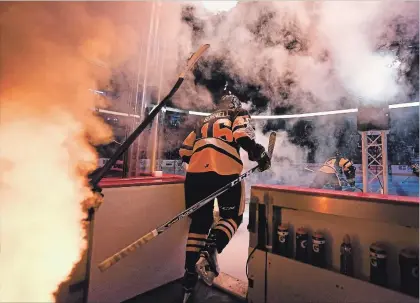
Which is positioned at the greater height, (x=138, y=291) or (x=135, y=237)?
(x=135, y=237)

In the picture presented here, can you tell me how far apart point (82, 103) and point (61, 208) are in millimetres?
1089

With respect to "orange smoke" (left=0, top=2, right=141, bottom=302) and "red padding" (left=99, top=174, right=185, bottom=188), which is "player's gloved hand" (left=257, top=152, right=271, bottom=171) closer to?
"red padding" (left=99, top=174, right=185, bottom=188)

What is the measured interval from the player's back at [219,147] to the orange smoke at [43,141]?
3.39ft

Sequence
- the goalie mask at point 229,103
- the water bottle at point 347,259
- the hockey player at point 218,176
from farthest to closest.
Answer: the goalie mask at point 229,103, the hockey player at point 218,176, the water bottle at point 347,259

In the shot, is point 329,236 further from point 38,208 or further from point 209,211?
point 38,208

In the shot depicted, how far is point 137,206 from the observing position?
221 cm

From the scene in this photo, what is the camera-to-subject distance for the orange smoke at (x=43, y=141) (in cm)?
177

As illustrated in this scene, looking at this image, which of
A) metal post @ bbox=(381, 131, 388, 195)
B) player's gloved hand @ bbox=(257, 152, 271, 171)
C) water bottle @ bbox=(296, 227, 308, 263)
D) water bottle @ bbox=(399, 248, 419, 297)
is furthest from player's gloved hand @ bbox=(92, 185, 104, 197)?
metal post @ bbox=(381, 131, 388, 195)

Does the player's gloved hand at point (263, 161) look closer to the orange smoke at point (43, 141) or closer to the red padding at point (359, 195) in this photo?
the red padding at point (359, 195)

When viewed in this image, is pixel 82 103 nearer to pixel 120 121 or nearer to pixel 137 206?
pixel 120 121

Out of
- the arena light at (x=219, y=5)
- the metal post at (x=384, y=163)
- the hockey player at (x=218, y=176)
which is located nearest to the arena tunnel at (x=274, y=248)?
the hockey player at (x=218, y=176)

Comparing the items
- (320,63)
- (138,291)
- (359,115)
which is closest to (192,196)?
(138,291)

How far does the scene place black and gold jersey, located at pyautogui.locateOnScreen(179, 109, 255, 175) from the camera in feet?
7.74

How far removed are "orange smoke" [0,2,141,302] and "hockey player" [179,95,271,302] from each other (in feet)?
3.20
